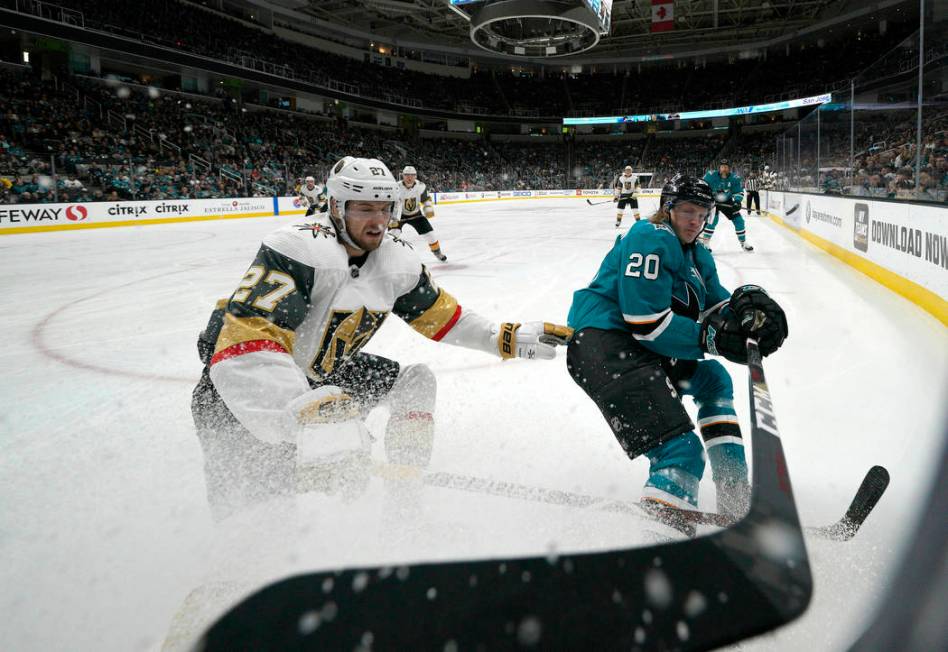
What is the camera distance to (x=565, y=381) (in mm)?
3219

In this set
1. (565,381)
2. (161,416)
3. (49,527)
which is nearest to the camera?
(49,527)

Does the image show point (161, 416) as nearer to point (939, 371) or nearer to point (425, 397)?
point (425, 397)

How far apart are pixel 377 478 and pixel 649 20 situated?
3669cm

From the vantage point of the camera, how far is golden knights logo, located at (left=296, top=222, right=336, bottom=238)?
5.56 feet

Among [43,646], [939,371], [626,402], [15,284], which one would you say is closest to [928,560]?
[626,402]

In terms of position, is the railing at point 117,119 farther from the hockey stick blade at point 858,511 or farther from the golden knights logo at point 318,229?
the hockey stick blade at point 858,511

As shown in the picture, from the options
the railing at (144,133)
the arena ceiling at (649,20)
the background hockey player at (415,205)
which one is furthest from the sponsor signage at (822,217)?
the arena ceiling at (649,20)

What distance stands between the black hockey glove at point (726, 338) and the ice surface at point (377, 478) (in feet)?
1.54

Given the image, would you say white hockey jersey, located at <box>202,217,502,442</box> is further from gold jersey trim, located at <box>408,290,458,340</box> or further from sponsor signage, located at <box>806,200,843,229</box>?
sponsor signage, located at <box>806,200,843,229</box>

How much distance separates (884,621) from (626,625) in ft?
1.04

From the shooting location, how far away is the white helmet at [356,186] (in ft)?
5.60

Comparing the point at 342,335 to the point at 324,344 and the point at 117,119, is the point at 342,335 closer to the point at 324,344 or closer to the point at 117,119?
the point at 324,344

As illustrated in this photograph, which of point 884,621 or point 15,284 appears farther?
point 15,284

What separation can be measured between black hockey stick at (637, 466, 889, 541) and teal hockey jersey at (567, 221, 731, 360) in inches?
21.2
